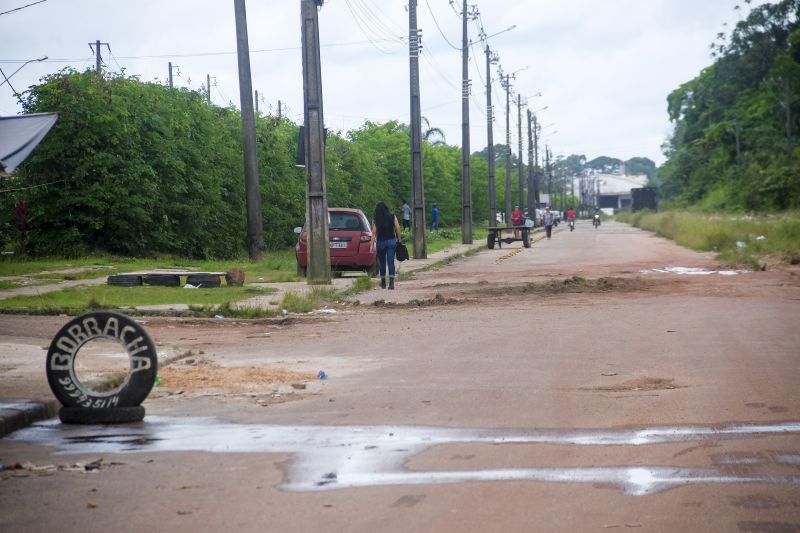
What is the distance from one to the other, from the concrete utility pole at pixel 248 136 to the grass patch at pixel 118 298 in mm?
9502

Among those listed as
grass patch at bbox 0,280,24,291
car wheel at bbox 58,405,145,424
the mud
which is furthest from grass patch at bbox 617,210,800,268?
car wheel at bbox 58,405,145,424

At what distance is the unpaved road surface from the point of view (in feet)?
20.2

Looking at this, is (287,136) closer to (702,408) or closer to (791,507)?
(702,408)

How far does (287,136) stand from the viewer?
137 ft

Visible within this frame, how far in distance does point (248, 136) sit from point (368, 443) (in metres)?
24.0

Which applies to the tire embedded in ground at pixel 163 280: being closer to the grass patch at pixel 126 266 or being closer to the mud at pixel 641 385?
the grass patch at pixel 126 266

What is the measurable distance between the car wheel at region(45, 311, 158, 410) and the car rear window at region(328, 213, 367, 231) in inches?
730

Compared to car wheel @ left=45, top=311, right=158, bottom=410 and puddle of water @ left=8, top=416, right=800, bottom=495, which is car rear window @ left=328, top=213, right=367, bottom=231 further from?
puddle of water @ left=8, top=416, right=800, bottom=495

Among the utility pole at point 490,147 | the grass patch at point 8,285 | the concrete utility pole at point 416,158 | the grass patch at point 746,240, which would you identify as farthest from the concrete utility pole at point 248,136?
the utility pole at point 490,147

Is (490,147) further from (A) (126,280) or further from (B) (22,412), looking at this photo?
(B) (22,412)

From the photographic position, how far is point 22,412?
9.03 m

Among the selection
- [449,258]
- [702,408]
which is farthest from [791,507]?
[449,258]

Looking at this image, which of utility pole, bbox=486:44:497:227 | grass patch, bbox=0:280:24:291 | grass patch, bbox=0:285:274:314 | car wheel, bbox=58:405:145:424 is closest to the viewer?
car wheel, bbox=58:405:145:424

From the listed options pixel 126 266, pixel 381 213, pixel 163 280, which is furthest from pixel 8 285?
pixel 381 213
